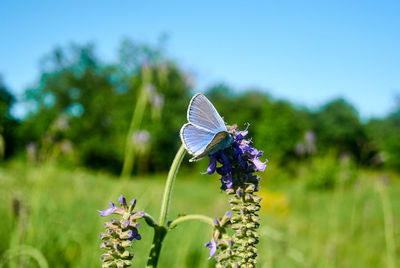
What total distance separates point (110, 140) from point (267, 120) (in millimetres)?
16187

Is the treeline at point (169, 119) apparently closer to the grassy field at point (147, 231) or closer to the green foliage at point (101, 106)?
the green foliage at point (101, 106)

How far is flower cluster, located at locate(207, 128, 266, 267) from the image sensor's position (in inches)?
49.8

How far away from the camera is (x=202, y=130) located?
1.42m

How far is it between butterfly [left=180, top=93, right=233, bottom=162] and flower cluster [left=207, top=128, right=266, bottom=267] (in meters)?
0.08

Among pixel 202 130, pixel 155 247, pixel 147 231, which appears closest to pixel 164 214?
→ pixel 155 247

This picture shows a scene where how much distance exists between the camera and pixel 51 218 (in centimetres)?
553

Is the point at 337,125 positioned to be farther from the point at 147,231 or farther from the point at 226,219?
the point at 226,219

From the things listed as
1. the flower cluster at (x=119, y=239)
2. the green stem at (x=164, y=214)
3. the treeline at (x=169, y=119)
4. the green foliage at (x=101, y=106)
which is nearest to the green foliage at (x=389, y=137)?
the treeline at (x=169, y=119)

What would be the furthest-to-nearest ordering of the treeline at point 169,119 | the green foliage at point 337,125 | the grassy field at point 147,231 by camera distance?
the green foliage at point 337,125 → the treeline at point 169,119 → the grassy field at point 147,231

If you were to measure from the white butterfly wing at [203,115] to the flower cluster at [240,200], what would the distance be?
10 centimetres

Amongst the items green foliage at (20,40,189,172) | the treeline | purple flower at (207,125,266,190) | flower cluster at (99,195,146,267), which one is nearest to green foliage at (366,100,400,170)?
the treeline

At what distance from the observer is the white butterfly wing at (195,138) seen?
1346mm

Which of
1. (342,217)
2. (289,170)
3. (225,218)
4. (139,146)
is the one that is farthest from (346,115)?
(225,218)

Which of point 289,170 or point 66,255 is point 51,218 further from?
point 289,170
